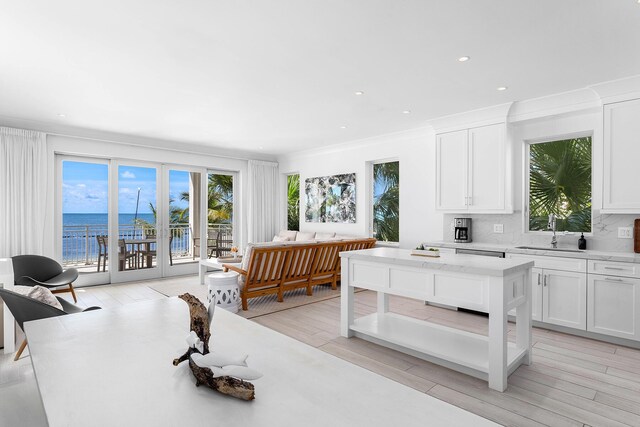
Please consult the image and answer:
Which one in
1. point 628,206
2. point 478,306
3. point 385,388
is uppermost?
point 628,206

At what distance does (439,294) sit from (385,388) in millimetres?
1973

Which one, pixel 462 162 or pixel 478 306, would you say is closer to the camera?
pixel 478 306

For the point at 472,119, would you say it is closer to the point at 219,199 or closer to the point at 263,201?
the point at 263,201

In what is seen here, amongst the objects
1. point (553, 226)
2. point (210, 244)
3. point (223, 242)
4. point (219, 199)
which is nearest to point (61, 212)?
point (210, 244)

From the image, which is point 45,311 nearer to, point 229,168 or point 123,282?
point 123,282

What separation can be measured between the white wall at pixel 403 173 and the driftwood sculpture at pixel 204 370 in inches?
197

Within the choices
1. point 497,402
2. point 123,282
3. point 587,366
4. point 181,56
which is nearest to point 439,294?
point 497,402

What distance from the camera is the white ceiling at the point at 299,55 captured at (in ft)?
8.18

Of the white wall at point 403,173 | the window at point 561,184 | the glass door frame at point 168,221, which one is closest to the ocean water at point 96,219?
the glass door frame at point 168,221

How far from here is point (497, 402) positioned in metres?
2.40

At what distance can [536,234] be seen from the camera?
4613mm

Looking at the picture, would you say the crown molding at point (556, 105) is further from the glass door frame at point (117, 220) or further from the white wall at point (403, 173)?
the glass door frame at point (117, 220)

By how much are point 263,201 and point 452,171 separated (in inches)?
183

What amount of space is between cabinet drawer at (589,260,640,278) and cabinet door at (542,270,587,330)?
0.12 meters
